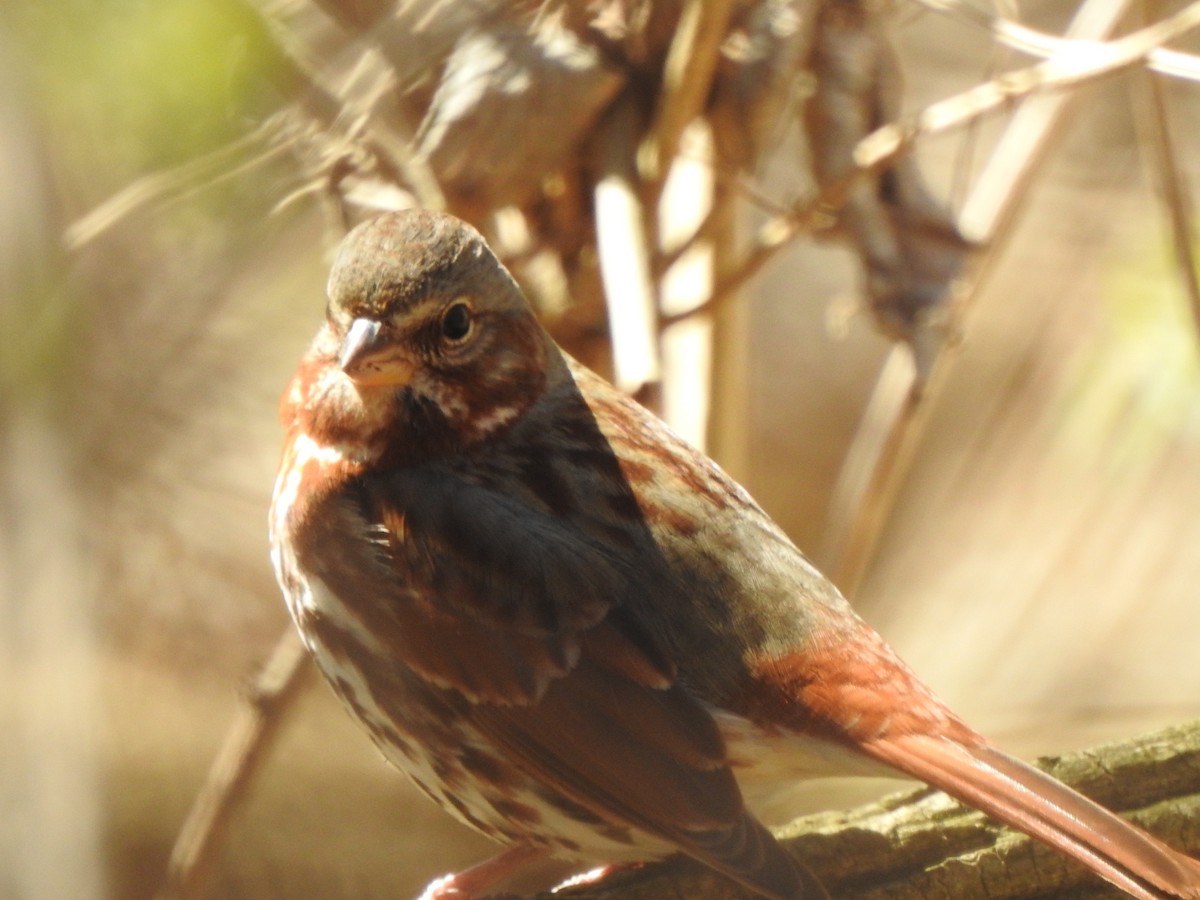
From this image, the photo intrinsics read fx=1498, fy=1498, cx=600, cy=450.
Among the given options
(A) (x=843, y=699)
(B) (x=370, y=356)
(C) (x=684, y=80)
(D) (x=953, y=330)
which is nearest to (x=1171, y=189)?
(D) (x=953, y=330)

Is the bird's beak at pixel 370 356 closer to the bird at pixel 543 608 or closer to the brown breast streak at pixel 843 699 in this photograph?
the bird at pixel 543 608

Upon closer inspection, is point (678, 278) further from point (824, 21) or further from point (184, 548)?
point (184, 548)

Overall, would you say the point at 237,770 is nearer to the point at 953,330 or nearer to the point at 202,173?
the point at 202,173

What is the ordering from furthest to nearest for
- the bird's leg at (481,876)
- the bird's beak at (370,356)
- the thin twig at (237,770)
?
the thin twig at (237,770) → the bird's leg at (481,876) → the bird's beak at (370,356)

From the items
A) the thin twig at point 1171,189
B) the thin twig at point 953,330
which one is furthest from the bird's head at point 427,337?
the thin twig at point 1171,189

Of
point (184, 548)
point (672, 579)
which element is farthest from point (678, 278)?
point (184, 548)

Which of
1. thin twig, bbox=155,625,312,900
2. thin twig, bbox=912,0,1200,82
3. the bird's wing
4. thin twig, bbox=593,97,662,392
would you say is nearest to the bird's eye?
the bird's wing

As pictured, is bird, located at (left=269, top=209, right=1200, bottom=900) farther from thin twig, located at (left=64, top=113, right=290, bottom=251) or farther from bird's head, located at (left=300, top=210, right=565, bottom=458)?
thin twig, located at (left=64, top=113, right=290, bottom=251)
